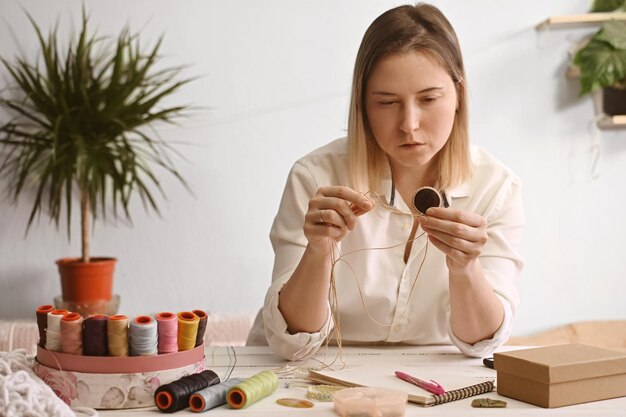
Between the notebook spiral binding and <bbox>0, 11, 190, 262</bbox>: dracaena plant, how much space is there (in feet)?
6.87

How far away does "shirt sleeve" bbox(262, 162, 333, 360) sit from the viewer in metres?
1.63

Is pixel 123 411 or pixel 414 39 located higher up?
pixel 414 39

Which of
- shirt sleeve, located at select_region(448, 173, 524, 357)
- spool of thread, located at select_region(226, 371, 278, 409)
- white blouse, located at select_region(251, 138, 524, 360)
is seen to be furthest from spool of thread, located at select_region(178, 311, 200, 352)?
shirt sleeve, located at select_region(448, 173, 524, 357)

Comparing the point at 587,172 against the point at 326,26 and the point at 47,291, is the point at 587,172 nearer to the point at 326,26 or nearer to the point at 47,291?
the point at 326,26

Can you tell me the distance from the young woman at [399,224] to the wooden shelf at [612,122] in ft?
5.98

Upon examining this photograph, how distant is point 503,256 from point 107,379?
988 mm

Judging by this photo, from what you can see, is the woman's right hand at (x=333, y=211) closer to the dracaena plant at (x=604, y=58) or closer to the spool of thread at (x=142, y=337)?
the spool of thread at (x=142, y=337)

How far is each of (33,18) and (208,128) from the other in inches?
35.1

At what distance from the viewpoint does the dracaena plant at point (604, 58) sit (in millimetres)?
3438

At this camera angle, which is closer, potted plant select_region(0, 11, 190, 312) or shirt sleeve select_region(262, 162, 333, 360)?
shirt sleeve select_region(262, 162, 333, 360)

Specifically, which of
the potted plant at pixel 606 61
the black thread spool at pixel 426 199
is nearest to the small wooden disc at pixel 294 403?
the black thread spool at pixel 426 199

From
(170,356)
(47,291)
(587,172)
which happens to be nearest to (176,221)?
(47,291)

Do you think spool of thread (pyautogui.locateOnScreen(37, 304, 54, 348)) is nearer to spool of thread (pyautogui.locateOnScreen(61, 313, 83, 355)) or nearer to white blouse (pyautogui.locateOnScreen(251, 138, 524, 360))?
spool of thread (pyautogui.locateOnScreen(61, 313, 83, 355))

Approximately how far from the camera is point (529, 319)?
12.1ft
